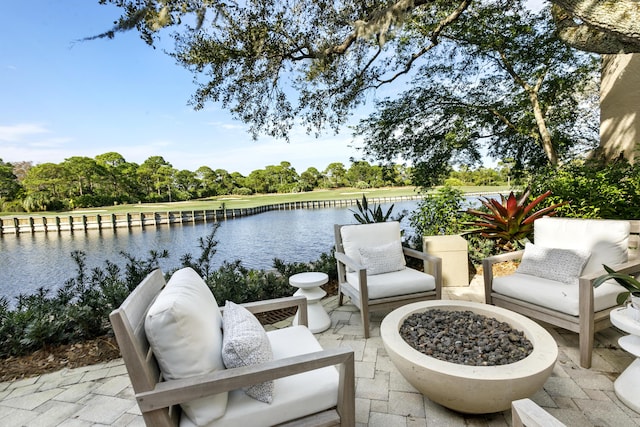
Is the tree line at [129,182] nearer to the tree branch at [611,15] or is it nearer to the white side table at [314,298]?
the tree branch at [611,15]

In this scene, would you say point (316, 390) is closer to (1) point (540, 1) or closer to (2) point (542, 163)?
(1) point (540, 1)

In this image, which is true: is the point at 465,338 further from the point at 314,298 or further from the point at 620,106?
the point at 620,106

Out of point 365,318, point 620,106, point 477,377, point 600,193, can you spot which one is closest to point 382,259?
point 365,318

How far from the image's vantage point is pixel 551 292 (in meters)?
2.27

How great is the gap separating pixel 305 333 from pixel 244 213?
1121 inches

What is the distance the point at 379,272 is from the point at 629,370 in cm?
181

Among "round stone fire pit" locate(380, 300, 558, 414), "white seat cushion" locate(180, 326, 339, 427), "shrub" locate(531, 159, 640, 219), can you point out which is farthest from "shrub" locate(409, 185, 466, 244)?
"white seat cushion" locate(180, 326, 339, 427)

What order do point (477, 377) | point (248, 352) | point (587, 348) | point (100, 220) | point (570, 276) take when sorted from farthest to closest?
1. point (100, 220)
2. point (570, 276)
3. point (587, 348)
4. point (477, 377)
5. point (248, 352)

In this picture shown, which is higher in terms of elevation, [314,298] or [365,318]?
[314,298]

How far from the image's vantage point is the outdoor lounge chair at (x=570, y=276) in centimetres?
204

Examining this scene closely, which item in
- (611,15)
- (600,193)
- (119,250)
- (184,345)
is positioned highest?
(611,15)

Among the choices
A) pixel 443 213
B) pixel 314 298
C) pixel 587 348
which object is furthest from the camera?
pixel 443 213

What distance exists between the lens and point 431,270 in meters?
2.96

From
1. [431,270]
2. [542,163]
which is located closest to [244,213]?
[542,163]
